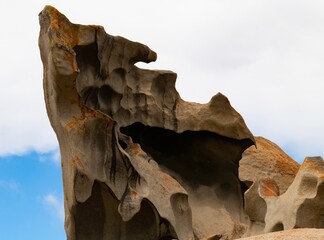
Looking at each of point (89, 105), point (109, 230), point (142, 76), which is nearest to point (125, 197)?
point (109, 230)

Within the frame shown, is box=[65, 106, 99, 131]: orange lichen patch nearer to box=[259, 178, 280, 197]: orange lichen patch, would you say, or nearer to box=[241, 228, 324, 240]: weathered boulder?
box=[259, 178, 280, 197]: orange lichen patch

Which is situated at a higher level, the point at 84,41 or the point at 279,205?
the point at 84,41

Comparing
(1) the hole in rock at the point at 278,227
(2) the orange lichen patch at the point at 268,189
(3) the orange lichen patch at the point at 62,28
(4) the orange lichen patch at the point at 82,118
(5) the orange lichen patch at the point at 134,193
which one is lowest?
(1) the hole in rock at the point at 278,227

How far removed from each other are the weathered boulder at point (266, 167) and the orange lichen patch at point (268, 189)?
1170mm

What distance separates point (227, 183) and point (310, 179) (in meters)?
3.38

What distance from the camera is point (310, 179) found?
9648 mm

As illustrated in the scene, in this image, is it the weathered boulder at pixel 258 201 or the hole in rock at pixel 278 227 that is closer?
the hole in rock at pixel 278 227

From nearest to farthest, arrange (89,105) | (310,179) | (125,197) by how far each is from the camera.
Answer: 1. (310,179)
2. (125,197)
3. (89,105)

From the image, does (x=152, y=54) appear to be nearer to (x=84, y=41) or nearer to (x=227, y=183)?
(x=84, y=41)

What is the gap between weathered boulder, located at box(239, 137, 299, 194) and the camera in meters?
12.6

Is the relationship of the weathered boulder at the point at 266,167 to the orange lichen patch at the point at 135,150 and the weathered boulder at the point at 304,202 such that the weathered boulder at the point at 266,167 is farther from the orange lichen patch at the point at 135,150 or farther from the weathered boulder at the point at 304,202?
the weathered boulder at the point at 304,202

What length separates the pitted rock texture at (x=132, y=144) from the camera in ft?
34.7

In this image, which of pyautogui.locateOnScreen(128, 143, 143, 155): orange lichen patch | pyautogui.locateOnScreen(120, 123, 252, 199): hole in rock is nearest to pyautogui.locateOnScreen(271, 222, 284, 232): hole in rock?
pyautogui.locateOnScreen(128, 143, 143, 155): orange lichen patch

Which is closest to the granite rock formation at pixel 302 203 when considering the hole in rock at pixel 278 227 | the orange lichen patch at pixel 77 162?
A: the hole in rock at pixel 278 227
